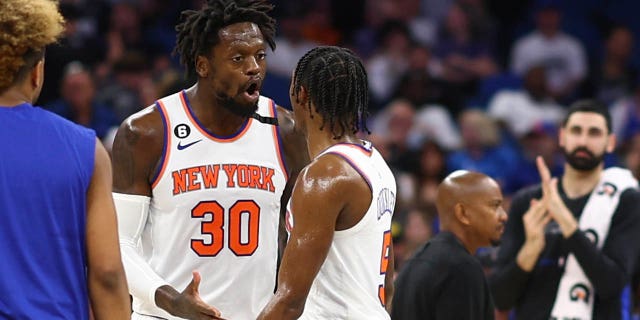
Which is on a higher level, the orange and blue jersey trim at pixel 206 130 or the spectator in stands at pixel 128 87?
the orange and blue jersey trim at pixel 206 130

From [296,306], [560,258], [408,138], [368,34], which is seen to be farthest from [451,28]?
[296,306]

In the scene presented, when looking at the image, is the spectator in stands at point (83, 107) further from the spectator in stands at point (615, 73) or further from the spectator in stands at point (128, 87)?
the spectator in stands at point (615, 73)

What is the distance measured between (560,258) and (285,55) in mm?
5840

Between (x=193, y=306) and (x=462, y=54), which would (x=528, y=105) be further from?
(x=193, y=306)

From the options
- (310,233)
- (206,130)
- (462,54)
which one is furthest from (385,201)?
(462,54)

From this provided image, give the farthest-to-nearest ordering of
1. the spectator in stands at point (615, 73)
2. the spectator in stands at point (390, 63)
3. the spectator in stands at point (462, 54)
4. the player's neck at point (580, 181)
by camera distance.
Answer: the spectator in stands at point (462, 54) → the spectator in stands at point (615, 73) → the spectator in stands at point (390, 63) → the player's neck at point (580, 181)

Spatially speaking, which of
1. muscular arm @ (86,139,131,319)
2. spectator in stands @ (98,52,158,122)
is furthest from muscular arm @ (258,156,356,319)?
spectator in stands @ (98,52,158,122)

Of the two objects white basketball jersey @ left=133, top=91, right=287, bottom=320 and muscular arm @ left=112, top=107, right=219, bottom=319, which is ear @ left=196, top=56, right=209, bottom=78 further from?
muscular arm @ left=112, top=107, right=219, bottom=319

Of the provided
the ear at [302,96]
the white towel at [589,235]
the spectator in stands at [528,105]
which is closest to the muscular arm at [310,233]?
the ear at [302,96]

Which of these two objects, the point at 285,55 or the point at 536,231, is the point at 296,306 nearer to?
the point at 536,231

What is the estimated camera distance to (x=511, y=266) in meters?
6.46

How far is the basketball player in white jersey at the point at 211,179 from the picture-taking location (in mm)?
4648

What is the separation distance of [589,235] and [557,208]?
0.30 m

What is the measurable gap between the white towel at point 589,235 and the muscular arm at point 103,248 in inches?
143
